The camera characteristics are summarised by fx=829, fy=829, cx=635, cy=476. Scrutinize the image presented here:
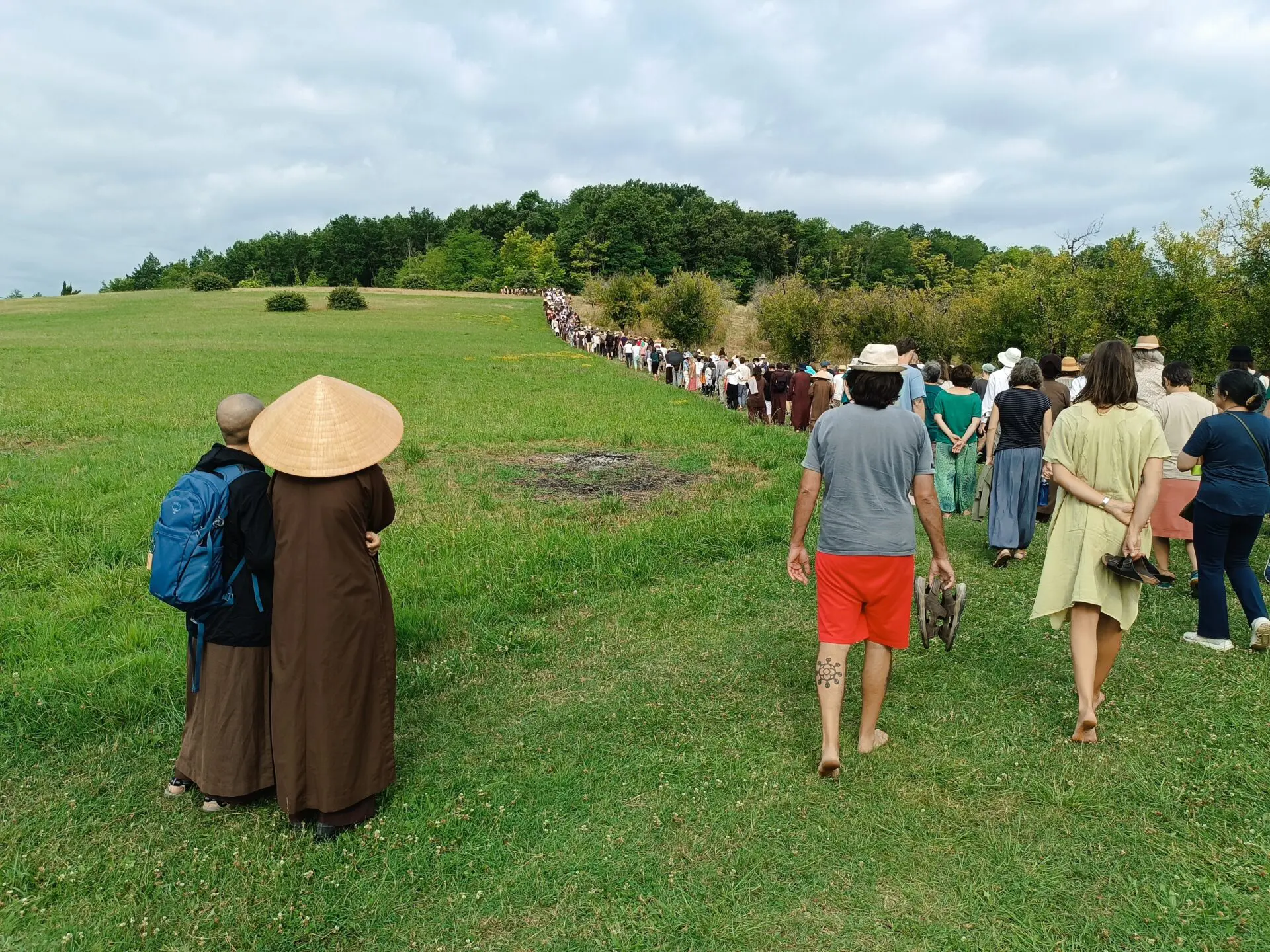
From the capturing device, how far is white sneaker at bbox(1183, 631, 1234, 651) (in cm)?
559

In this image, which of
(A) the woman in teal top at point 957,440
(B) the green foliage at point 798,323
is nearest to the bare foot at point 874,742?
(A) the woman in teal top at point 957,440

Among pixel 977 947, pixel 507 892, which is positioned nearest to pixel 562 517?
pixel 507 892

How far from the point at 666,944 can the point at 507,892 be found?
71 cm

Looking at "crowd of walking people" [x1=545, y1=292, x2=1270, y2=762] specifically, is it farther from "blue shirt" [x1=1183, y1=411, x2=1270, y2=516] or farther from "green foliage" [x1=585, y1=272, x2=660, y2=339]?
"green foliage" [x1=585, y1=272, x2=660, y2=339]

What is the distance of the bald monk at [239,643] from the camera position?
374cm

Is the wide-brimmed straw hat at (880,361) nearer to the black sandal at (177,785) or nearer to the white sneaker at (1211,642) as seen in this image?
the white sneaker at (1211,642)

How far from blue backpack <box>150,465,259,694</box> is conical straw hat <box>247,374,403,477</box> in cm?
28

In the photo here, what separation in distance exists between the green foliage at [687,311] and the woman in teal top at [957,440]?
35.0 meters

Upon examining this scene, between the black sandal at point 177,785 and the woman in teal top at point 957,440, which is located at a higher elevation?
the woman in teal top at point 957,440

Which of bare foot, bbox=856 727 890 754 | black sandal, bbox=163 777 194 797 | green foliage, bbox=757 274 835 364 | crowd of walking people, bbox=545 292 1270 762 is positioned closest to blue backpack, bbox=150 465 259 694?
black sandal, bbox=163 777 194 797

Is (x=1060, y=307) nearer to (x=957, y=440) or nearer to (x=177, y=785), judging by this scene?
(x=957, y=440)

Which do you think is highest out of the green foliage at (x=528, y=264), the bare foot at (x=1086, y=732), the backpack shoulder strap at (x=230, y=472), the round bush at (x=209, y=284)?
the green foliage at (x=528, y=264)

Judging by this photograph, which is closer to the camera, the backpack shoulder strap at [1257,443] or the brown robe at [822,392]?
the backpack shoulder strap at [1257,443]

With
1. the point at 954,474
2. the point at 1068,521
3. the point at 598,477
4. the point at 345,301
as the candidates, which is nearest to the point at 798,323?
the point at 598,477
